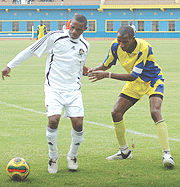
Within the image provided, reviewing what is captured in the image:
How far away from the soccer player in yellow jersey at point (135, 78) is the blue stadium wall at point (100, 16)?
61.0 m

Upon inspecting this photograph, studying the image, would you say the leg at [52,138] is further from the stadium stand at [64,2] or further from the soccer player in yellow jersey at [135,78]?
the stadium stand at [64,2]

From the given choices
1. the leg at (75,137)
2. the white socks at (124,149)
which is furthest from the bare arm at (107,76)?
the white socks at (124,149)

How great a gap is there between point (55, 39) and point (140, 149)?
2332 mm

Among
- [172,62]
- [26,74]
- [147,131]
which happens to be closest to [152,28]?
[172,62]

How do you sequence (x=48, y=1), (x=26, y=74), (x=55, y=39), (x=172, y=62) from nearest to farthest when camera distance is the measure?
1. (x=55, y=39)
2. (x=26, y=74)
3. (x=172, y=62)
4. (x=48, y=1)

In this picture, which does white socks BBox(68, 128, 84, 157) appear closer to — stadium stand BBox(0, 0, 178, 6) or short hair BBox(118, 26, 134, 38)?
short hair BBox(118, 26, 134, 38)

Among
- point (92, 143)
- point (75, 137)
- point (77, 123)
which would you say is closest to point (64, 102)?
point (77, 123)

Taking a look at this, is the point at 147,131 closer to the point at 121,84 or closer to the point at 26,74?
the point at 121,84

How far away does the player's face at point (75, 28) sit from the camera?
5.16m

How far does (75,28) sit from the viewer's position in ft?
17.0

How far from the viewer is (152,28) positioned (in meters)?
67.6

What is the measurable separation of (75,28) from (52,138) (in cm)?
142

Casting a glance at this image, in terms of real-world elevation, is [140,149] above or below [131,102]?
below

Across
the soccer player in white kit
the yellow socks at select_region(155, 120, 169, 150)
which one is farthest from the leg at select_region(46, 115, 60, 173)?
the yellow socks at select_region(155, 120, 169, 150)
